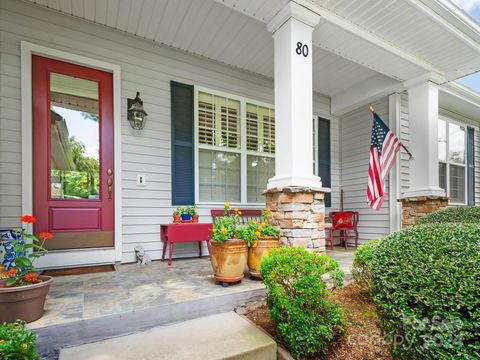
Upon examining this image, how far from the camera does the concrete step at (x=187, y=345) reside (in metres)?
1.50

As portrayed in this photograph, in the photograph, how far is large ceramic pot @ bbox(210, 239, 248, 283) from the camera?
7.63ft

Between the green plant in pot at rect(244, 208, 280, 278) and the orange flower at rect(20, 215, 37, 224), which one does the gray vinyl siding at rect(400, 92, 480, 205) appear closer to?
the green plant in pot at rect(244, 208, 280, 278)

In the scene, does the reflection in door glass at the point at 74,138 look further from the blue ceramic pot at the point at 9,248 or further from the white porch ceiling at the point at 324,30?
the white porch ceiling at the point at 324,30

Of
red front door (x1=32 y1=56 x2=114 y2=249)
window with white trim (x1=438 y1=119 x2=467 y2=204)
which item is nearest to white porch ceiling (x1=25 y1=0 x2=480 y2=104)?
red front door (x1=32 y1=56 x2=114 y2=249)

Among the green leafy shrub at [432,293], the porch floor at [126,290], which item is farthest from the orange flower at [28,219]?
the green leafy shrub at [432,293]

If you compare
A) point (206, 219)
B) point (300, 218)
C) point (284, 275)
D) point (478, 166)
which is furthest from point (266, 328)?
point (478, 166)

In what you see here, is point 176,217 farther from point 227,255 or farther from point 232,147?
point 232,147

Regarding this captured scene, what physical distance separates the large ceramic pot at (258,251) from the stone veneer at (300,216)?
0.70 feet

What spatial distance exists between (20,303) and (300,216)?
88.1 inches

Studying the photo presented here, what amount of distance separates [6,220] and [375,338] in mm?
3511

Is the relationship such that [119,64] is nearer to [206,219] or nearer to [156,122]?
[156,122]

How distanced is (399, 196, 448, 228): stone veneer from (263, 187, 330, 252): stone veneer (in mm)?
2206

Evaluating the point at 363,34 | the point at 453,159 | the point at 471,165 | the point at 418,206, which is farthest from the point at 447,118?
the point at 363,34

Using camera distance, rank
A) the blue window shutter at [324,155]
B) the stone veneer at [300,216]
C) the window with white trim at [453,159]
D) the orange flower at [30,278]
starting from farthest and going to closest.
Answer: the window with white trim at [453,159]
the blue window shutter at [324,155]
the stone veneer at [300,216]
the orange flower at [30,278]
